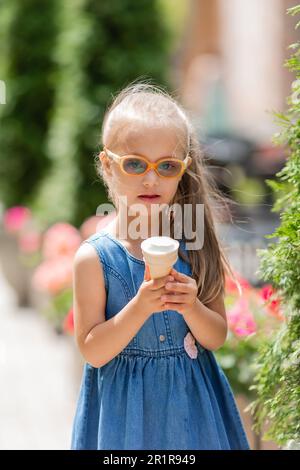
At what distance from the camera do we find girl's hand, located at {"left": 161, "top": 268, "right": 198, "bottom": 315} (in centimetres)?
217

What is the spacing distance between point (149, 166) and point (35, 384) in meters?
3.74

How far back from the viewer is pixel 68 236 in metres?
5.94

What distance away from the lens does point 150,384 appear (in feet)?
7.80

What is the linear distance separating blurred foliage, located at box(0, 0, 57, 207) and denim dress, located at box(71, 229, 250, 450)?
7.07 metres

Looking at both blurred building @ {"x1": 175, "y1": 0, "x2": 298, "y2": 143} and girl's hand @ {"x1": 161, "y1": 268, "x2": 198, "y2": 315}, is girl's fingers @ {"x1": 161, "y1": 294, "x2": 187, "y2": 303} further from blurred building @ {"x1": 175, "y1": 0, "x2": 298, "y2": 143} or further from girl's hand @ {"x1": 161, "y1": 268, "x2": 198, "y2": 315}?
blurred building @ {"x1": 175, "y1": 0, "x2": 298, "y2": 143}

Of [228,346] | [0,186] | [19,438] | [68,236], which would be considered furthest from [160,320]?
[0,186]

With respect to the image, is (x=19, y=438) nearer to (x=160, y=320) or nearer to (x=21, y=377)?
(x=21, y=377)

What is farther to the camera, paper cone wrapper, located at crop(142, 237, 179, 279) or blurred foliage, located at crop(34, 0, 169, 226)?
blurred foliage, located at crop(34, 0, 169, 226)

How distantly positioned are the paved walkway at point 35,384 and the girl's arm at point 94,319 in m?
2.40

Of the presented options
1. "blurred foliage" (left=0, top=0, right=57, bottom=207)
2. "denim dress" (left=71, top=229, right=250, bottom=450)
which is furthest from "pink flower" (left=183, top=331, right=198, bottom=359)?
"blurred foliage" (left=0, top=0, right=57, bottom=207)

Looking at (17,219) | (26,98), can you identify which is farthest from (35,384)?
(26,98)

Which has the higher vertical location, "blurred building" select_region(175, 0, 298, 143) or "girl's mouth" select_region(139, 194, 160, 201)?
"blurred building" select_region(175, 0, 298, 143)

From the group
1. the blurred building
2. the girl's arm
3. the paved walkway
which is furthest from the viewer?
the blurred building

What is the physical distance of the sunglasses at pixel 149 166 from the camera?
91.3 inches
